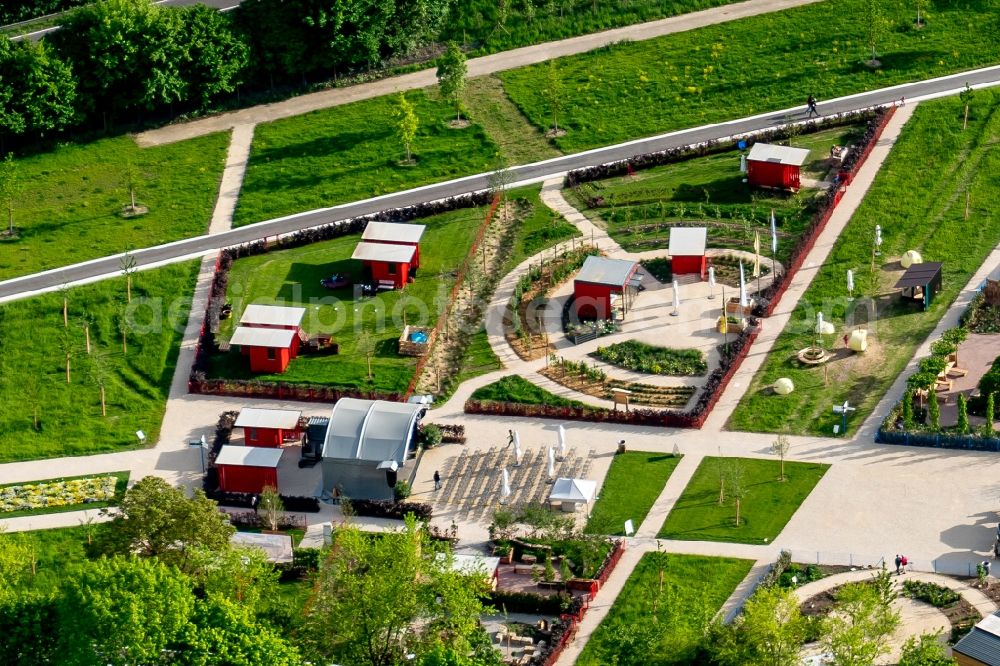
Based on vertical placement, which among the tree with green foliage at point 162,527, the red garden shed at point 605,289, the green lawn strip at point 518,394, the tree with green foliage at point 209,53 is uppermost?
the tree with green foliage at point 209,53

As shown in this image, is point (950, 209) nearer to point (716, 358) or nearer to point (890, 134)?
point (890, 134)

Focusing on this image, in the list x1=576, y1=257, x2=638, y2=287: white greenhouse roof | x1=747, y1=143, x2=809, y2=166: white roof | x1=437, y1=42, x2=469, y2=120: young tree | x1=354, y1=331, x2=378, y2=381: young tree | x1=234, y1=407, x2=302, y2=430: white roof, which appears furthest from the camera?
x1=437, y1=42, x2=469, y2=120: young tree

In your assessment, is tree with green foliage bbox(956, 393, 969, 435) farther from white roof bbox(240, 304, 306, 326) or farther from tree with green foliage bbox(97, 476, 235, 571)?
tree with green foliage bbox(97, 476, 235, 571)

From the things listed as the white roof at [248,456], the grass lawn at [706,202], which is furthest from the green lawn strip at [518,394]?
the grass lawn at [706,202]

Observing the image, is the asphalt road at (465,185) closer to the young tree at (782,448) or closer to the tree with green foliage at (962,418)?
the young tree at (782,448)

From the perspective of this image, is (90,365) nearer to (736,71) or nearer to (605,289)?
(605,289)

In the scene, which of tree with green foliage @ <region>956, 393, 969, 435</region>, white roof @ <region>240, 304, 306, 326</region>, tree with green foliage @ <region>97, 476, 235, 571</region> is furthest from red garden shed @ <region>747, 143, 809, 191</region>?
tree with green foliage @ <region>97, 476, 235, 571</region>
